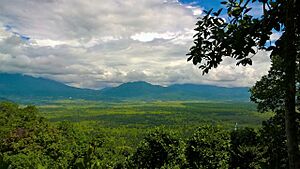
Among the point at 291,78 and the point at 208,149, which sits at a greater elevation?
the point at 291,78

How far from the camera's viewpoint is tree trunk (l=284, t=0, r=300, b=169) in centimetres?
456

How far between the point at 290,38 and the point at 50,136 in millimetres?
42334

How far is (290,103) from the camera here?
188 inches

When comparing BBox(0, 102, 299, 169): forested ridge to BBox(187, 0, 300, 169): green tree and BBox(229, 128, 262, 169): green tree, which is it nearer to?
BBox(229, 128, 262, 169): green tree

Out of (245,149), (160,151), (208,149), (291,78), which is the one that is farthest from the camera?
(245,149)

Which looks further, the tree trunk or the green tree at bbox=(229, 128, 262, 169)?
the green tree at bbox=(229, 128, 262, 169)

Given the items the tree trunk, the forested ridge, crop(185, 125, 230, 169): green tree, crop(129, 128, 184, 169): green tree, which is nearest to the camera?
the tree trunk

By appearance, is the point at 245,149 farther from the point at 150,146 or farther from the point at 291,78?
the point at 291,78

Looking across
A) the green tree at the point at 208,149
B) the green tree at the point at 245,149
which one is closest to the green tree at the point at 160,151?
the green tree at the point at 208,149

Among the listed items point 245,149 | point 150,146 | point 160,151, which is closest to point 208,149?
point 160,151

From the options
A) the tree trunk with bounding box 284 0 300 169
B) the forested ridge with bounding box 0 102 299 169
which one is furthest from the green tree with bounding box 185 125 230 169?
the tree trunk with bounding box 284 0 300 169

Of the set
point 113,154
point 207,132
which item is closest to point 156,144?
point 207,132

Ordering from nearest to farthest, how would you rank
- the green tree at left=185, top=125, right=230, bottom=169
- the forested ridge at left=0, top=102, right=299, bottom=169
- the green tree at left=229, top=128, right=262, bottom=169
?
the forested ridge at left=0, top=102, right=299, bottom=169, the green tree at left=185, top=125, right=230, bottom=169, the green tree at left=229, top=128, right=262, bottom=169

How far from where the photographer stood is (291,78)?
460 centimetres
